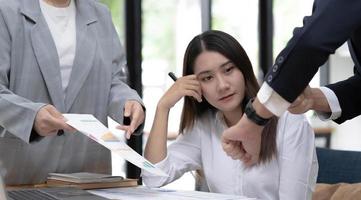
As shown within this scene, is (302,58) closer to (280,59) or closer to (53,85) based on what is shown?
(280,59)

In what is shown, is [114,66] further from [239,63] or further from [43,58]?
[239,63]

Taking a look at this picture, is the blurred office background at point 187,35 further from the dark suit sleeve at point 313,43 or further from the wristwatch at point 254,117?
the dark suit sleeve at point 313,43

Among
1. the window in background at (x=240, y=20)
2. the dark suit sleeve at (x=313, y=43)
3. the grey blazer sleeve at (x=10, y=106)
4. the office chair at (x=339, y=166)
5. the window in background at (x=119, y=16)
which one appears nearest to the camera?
the dark suit sleeve at (x=313, y=43)

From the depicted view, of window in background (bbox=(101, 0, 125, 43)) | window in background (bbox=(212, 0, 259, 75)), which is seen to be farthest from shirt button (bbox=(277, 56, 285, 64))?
window in background (bbox=(212, 0, 259, 75))

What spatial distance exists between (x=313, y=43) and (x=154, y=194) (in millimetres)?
591

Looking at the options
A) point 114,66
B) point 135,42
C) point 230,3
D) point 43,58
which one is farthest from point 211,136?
point 230,3

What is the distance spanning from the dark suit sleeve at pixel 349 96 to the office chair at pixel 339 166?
74 centimetres

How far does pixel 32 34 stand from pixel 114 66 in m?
0.31

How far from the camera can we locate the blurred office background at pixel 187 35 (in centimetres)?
458

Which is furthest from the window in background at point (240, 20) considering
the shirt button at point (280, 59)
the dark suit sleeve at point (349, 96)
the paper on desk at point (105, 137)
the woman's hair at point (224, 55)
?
the shirt button at point (280, 59)

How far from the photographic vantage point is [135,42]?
4590mm

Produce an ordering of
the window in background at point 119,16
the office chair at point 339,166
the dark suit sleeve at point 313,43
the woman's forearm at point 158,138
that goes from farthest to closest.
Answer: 1. the window in background at point 119,16
2. the office chair at point 339,166
3. the woman's forearm at point 158,138
4. the dark suit sleeve at point 313,43

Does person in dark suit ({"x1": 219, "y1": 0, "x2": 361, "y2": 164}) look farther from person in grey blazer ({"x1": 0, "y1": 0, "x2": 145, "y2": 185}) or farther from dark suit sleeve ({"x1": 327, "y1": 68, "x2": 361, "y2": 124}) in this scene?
person in grey blazer ({"x1": 0, "y1": 0, "x2": 145, "y2": 185})

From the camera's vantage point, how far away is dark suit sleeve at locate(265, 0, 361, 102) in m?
1.12
